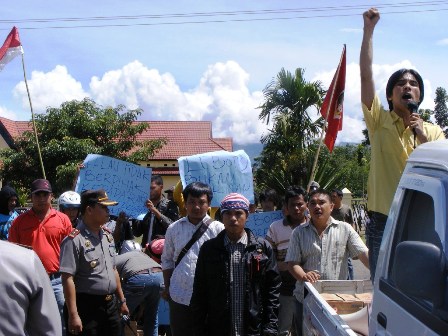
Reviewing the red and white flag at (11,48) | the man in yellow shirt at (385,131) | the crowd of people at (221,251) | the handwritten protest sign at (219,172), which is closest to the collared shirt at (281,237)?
the crowd of people at (221,251)

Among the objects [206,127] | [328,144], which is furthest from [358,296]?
[206,127]

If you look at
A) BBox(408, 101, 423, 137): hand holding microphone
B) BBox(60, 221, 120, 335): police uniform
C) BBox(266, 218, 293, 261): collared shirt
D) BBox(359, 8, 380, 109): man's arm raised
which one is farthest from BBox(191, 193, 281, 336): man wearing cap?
BBox(266, 218, 293, 261): collared shirt

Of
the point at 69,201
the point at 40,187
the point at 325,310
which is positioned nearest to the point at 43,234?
the point at 40,187

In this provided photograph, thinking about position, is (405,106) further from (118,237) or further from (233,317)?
(118,237)

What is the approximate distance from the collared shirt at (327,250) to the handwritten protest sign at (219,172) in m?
1.99

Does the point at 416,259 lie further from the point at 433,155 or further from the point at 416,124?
the point at 416,124

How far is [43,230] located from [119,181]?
59.0 inches

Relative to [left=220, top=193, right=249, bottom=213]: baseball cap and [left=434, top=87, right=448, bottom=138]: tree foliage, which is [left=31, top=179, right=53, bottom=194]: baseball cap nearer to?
[left=220, top=193, right=249, bottom=213]: baseball cap

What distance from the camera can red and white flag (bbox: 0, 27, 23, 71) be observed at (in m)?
11.8

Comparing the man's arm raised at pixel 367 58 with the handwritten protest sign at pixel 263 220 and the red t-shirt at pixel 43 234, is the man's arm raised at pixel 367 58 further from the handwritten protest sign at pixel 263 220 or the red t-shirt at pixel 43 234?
the handwritten protest sign at pixel 263 220

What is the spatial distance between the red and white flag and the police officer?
22.2 ft

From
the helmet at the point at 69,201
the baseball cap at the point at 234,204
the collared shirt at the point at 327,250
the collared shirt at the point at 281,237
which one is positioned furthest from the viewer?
the helmet at the point at 69,201

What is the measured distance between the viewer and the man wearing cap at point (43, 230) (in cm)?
692

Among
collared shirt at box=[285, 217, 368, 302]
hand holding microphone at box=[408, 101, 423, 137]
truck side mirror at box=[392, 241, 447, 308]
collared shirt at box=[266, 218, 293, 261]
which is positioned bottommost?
collared shirt at box=[266, 218, 293, 261]
